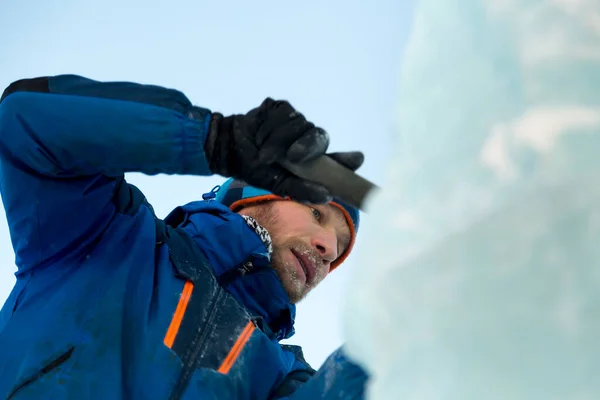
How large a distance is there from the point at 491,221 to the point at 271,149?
20.5 inches

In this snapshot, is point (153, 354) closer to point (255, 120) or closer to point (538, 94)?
point (255, 120)

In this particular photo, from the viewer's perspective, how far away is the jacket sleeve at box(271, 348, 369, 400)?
3.78 feet

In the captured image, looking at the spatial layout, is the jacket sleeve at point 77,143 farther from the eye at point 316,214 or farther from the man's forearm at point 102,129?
the eye at point 316,214

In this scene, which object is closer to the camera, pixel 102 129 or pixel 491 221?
pixel 491 221

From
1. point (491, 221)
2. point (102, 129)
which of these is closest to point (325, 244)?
point (102, 129)

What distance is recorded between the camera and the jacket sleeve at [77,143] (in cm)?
114

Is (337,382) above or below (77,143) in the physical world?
below

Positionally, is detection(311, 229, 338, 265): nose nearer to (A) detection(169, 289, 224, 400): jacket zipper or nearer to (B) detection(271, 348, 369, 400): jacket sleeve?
(A) detection(169, 289, 224, 400): jacket zipper

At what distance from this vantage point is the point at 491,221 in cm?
70

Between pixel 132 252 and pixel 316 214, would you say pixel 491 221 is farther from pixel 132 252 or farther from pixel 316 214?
pixel 316 214

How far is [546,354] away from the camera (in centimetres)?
65

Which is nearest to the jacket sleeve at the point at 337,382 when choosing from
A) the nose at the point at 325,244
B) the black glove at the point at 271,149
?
the black glove at the point at 271,149

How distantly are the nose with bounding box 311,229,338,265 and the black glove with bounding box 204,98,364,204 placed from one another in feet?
2.82

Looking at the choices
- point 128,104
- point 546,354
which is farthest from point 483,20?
point 128,104
